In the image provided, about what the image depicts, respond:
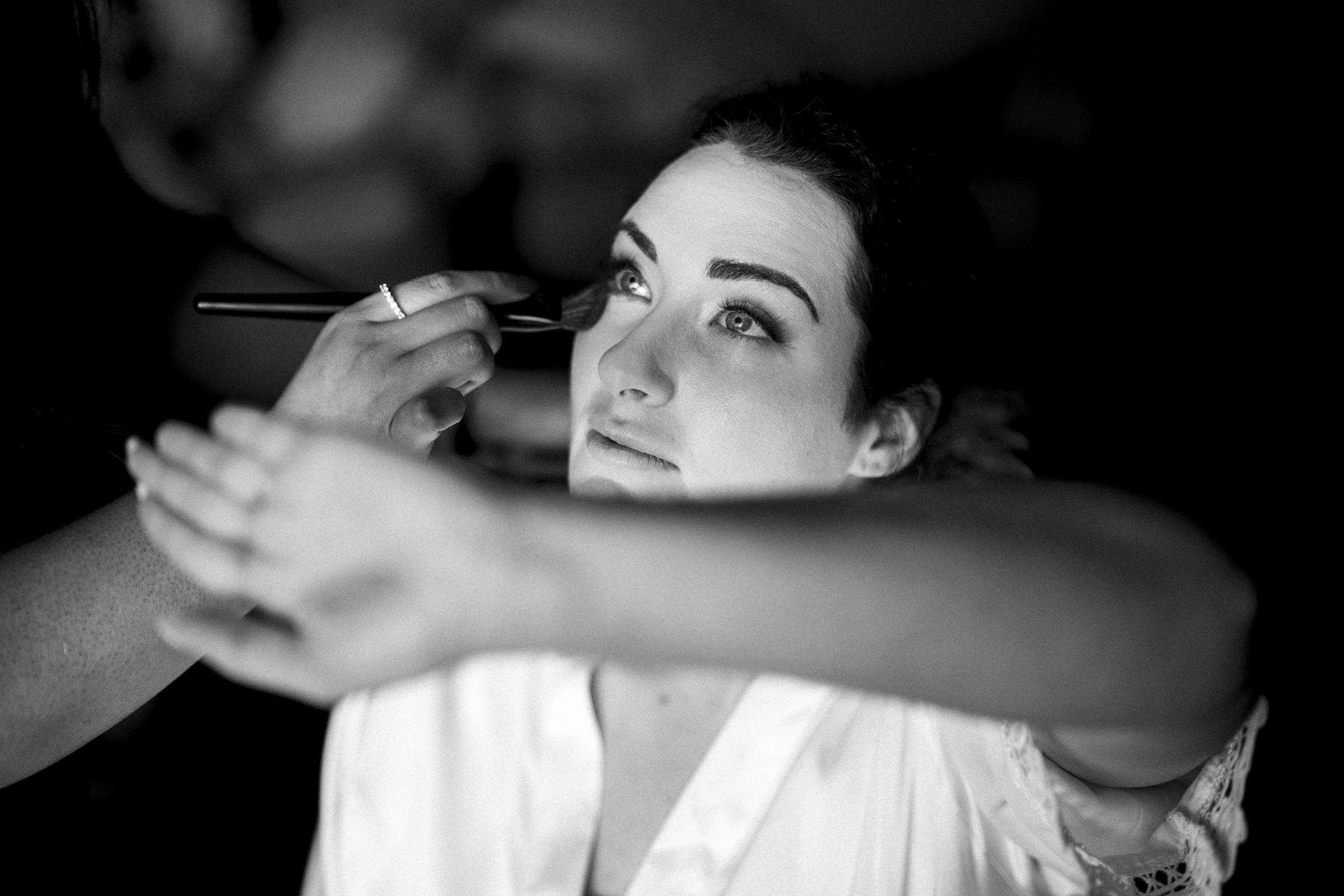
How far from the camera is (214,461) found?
1.43ft

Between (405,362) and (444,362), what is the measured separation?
0.03 meters

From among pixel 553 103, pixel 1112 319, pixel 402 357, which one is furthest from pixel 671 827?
pixel 553 103

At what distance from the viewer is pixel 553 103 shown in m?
1.14

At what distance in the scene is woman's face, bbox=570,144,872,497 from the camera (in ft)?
2.72

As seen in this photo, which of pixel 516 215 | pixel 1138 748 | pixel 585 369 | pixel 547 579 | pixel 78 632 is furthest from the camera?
pixel 516 215

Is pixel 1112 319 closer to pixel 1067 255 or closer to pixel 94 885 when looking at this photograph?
pixel 1067 255

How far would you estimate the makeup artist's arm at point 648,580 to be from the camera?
0.39m

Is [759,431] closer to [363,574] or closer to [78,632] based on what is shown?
[363,574]

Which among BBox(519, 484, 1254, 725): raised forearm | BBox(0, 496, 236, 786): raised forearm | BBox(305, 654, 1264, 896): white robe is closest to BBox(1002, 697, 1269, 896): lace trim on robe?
BBox(305, 654, 1264, 896): white robe

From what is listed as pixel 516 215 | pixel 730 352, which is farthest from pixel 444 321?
pixel 516 215

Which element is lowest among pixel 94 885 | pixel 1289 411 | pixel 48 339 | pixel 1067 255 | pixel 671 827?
pixel 94 885

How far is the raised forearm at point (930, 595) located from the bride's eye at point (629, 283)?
19.1 inches

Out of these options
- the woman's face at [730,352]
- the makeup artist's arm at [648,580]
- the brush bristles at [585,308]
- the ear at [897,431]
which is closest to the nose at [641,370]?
the woman's face at [730,352]

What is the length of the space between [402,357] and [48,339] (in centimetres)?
51
